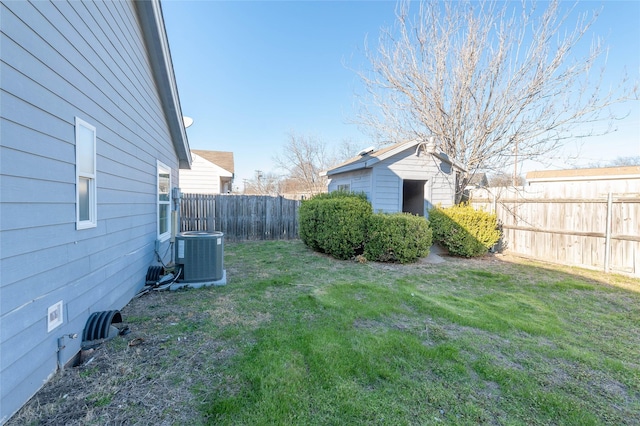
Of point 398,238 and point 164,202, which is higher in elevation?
point 164,202

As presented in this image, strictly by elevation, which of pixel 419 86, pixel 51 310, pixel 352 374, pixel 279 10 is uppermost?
pixel 279 10

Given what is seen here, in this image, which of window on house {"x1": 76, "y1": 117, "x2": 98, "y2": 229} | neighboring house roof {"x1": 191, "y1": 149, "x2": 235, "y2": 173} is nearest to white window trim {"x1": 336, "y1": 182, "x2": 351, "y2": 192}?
window on house {"x1": 76, "y1": 117, "x2": 98, "y2": 229}

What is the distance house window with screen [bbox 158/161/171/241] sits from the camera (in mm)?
6031

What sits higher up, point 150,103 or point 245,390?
point 150,103

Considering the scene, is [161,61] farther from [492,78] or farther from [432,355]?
[492,78]

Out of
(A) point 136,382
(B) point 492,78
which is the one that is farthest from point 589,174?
(A) point 136,382

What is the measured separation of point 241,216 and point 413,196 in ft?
22.2

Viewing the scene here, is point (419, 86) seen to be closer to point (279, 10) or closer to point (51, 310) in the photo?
point (279, 10)

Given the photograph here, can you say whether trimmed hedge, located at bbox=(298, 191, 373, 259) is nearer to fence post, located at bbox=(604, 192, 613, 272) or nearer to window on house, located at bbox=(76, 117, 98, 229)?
fence post, located at bbox=(604, 192, 613, 272)

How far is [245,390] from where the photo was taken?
220cm

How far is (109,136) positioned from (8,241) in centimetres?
211

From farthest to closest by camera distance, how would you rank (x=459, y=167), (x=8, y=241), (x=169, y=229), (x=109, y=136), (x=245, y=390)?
(x=459, y=167) < (x=169, y=229) < (x=109, y=136) < (x=245, y=390) < (x=8, y=241)

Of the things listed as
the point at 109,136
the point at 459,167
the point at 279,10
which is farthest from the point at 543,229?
the point at 279,10

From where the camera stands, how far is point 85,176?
2879mm
